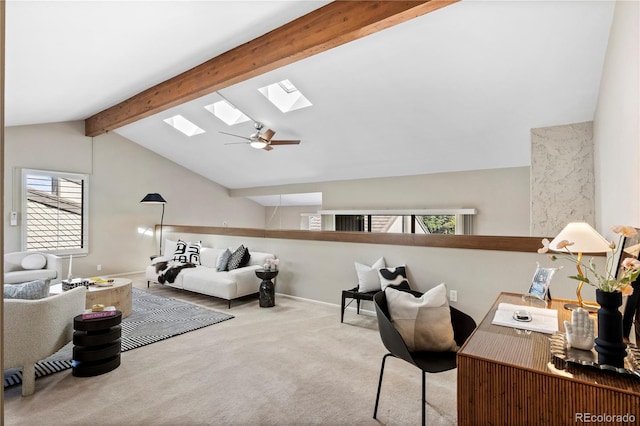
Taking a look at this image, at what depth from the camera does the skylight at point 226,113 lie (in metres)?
5.72

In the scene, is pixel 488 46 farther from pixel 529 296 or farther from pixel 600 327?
pixel 600 327

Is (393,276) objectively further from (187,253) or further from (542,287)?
(187,253)

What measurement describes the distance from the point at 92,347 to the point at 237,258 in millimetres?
2489

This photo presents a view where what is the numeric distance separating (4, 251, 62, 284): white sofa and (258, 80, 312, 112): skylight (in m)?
4.11

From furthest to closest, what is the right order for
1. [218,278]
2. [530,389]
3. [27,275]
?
[27,275]
[218,278]
[530,389]

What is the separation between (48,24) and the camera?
2.62m

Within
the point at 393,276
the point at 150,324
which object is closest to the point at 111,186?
the point at 150,324

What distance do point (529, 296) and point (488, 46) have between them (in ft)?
7.72

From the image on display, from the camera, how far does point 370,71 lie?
3807 millimetres

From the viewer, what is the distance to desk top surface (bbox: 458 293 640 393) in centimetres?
109

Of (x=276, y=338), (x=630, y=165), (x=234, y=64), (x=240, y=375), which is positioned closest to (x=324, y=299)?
(x=276, y=338)

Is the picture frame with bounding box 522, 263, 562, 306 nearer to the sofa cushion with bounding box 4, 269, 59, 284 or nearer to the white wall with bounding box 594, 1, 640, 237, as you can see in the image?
the white wall with bounding box 594, 1, 640, 237

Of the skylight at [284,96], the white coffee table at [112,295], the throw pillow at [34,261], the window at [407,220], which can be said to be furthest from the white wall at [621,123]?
the throw pillow at [34,261]

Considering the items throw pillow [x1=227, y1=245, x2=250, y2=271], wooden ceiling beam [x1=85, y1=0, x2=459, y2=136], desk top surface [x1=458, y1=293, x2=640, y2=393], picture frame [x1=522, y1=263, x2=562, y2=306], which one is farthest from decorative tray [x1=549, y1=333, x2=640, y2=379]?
throw pillow [x1=227, y1=245, x2=250, y2=271]
